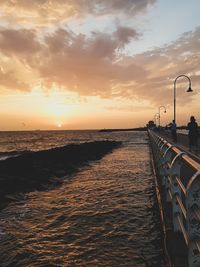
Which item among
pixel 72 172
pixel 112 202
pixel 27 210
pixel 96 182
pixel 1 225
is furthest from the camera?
pixel 72 172

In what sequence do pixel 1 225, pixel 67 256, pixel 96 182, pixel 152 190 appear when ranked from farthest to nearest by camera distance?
pixel 96 182
pixel 152 190
pixel 1 225
pixel 67 256

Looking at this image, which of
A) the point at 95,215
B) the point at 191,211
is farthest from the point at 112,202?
the point at 191,211

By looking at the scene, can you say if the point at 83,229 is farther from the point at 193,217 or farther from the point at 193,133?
the point at 193,133

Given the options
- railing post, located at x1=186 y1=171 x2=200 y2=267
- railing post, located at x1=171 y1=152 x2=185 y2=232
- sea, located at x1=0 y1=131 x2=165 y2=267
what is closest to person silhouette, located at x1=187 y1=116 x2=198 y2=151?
sea, located at x1=0 y1=131 x2=165 y2=267

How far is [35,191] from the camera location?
51.2 feet

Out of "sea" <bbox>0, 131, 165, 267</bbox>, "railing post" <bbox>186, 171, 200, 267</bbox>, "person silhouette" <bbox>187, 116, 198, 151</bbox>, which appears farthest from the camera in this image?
"person silhouette" <bbox>187, 116, 198, 151</bbox>

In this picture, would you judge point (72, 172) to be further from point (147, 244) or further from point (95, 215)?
point (147, 244)

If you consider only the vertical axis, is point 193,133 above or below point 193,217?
above

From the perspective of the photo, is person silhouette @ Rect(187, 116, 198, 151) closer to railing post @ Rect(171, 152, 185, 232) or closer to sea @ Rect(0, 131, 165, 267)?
sea @ Rect(0, 131, 165, 267)

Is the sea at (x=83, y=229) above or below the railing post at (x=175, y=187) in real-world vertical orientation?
below

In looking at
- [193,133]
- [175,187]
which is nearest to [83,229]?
[175,187]

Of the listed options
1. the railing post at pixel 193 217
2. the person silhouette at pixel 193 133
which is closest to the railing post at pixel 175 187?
the railing post at pixel 193 217

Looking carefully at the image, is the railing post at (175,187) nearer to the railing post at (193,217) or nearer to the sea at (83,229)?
the sea at (83,229)

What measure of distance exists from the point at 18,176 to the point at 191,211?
51.7 feet
